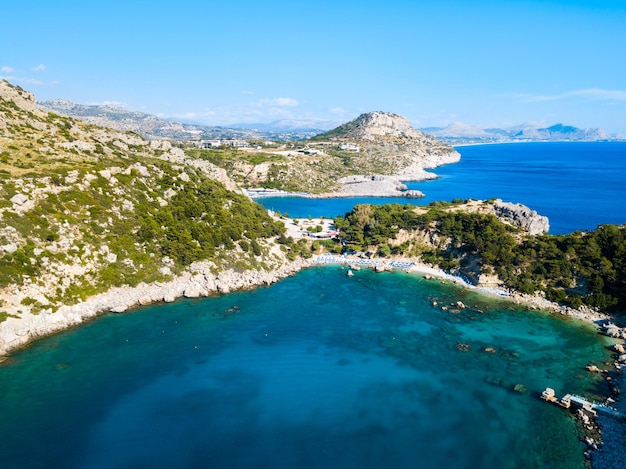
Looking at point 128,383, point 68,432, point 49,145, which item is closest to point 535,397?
point 128,383

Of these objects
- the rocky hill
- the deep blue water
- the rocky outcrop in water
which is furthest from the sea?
the deep blue water

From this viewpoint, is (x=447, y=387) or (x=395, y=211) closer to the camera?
(x=447, y=387)

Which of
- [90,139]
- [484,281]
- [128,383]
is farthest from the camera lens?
[90,139]

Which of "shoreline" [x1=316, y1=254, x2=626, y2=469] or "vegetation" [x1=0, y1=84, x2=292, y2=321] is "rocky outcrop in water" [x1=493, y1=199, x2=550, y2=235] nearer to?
"shoreline" [x1=316, y1=254, x2=626, y2=469]

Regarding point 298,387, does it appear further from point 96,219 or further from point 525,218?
point 525,218

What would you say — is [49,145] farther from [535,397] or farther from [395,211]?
[535,397]

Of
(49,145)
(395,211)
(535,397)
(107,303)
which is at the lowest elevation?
(535,397)

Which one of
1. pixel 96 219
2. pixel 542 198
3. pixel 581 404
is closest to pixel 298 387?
pixel 581 404

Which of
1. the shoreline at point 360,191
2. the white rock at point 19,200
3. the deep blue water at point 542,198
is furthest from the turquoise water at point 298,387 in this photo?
the shoreline at point 360,191
